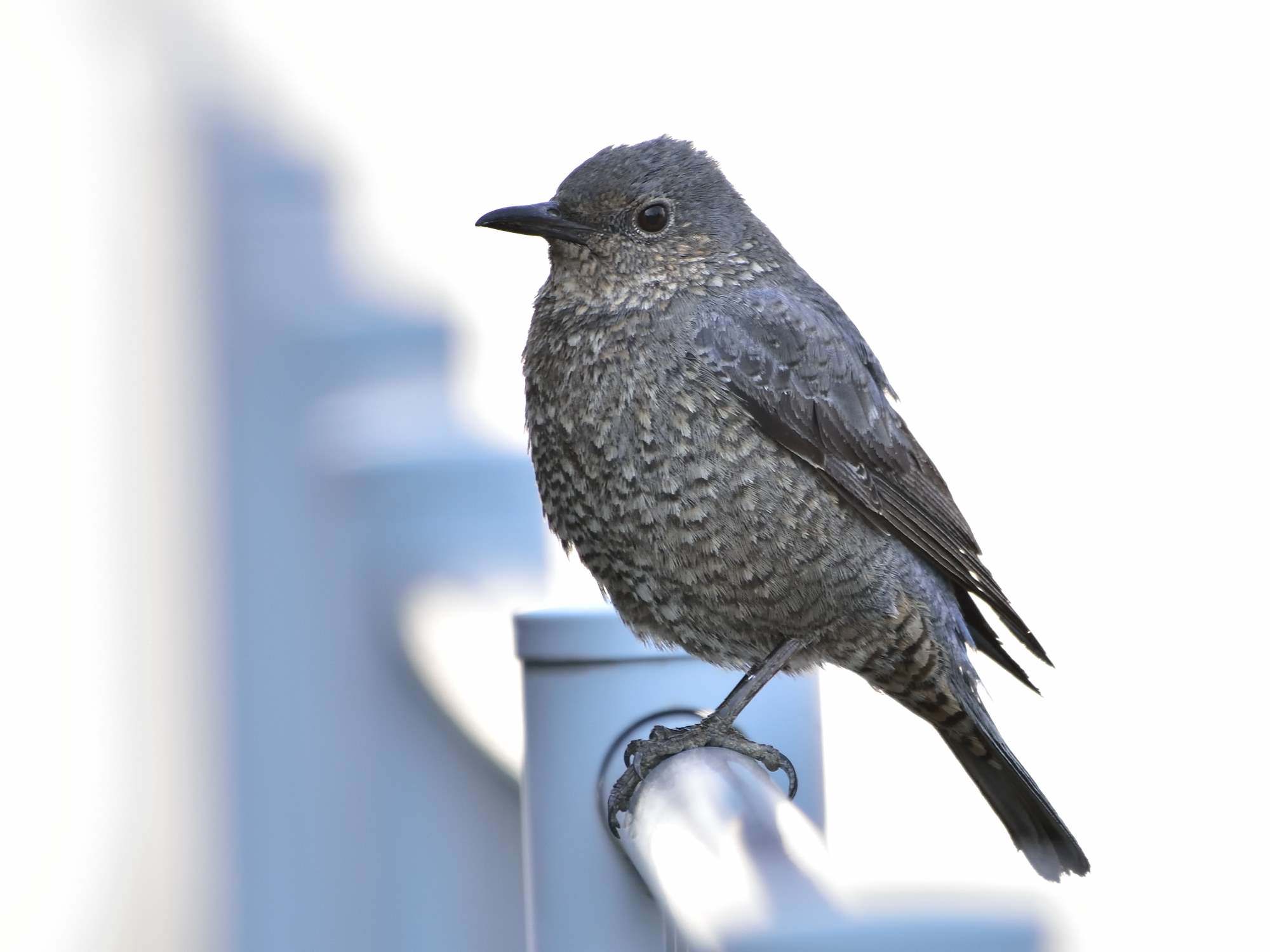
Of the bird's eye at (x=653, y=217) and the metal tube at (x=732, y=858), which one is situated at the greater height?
the bird's eye at (x=653, y=217)

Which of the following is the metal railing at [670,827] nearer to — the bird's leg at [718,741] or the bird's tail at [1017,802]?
the bird's leg at [718,741]

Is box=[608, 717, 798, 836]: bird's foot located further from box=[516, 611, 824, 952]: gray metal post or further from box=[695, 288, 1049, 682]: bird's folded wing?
box=[695, 288, 1049, 682]: bird's folded wing

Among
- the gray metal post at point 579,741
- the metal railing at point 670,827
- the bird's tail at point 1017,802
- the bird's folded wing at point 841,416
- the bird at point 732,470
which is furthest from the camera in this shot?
the bird's tail at point 1017,802

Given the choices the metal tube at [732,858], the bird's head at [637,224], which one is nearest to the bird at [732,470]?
the bird's head at [637,224]

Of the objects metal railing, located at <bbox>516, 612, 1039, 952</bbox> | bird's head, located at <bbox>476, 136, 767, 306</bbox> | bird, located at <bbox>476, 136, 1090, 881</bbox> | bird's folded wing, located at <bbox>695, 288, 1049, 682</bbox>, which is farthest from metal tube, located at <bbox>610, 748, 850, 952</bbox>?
→ bird's head, located at <bbox>476, 136, 767, 306</bbox>

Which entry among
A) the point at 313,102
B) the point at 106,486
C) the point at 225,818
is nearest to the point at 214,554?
the point at 106,486

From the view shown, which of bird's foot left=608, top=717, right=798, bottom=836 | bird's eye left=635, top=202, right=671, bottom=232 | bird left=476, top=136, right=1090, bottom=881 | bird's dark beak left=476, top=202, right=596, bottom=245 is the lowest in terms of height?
bird's foot left=608, top=717, right=798, bottom=836

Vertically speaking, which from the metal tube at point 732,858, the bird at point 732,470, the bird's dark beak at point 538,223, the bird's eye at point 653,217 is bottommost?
the metal tube at point 732,858
